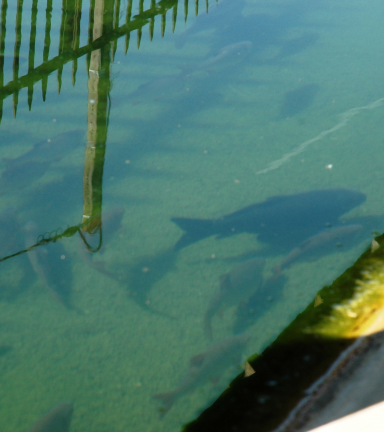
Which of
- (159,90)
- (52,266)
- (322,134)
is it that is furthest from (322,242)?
(159,90)

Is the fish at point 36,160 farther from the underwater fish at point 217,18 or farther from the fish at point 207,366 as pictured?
the underwater fish at point 217,18

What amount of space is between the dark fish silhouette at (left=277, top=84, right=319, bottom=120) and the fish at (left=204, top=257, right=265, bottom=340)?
163 centimetres

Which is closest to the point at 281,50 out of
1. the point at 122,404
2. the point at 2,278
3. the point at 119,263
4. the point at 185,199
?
the point at 185,199

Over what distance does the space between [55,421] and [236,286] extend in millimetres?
957

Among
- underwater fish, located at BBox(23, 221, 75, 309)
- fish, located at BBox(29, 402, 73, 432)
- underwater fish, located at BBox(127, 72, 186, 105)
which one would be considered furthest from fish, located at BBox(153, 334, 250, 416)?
underwater fish, located at BBox(127, 72, 186, 105)

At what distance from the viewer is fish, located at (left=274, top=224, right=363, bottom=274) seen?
2.23 m

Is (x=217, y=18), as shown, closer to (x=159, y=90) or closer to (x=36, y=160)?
(x=159, y=90)

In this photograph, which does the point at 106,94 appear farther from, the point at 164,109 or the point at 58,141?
the point at 58,141

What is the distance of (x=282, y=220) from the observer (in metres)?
2.46

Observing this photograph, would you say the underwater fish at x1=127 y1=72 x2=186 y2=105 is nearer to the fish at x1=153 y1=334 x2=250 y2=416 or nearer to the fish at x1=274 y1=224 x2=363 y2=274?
the fish at x1=274 y1=224 x2=363 y2=274

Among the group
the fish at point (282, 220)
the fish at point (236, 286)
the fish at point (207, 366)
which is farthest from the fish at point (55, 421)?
the fish at point (282, 220)

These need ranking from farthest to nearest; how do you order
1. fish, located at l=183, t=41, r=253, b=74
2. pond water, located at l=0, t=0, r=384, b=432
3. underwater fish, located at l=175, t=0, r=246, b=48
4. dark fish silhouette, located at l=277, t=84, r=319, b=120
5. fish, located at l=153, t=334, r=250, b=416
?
underwater fish, located at l=175, t=0, r=246, b=48 → fish, located at l=183, t=41, r=253, b=74 → dark fish silhouette, located at l=277, t=84, r=319, b=120 → pond water, located at l=0, t=0, r=384, b=432 → fish, located at l=153, t=334, r=250, b=416

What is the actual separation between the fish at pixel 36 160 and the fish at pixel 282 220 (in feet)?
3.39

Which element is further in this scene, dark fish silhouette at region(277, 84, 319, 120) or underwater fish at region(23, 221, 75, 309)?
dark fish silhouette at region(277, 84, 319, 120)
